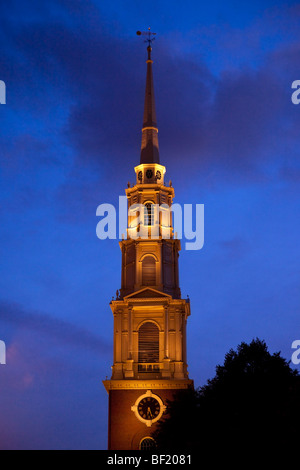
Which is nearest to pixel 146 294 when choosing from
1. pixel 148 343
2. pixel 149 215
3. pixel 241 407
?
pixel 148 343

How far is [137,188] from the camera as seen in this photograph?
321 ft

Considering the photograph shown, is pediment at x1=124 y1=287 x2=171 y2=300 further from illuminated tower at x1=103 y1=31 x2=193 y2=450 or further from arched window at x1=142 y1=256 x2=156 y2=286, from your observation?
arched window at x1=142 y1=256 x2=156 y2=286

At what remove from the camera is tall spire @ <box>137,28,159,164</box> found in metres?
100

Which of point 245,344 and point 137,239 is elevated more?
point 137,239

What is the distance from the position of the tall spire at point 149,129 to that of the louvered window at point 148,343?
19342mm

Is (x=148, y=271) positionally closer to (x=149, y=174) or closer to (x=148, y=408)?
(x=149, y=174)

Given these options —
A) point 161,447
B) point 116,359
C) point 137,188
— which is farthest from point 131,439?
point 137,188

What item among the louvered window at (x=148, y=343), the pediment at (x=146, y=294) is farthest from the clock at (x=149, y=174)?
the louvered window at (x=148, y=343)

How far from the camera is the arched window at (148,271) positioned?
94.9 m

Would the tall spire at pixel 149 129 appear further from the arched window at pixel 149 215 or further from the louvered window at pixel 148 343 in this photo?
the louvered window at pixel 148 343

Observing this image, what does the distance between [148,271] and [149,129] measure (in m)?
17.2
